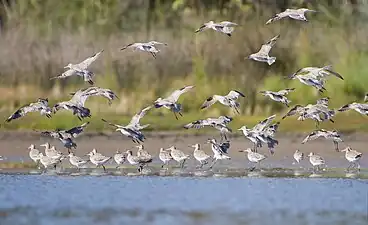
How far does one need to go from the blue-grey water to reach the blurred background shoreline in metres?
5.60

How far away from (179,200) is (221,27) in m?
6.33

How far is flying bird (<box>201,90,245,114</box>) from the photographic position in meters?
18.5

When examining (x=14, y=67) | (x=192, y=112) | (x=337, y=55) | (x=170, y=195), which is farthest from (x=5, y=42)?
(x=170, y=195)

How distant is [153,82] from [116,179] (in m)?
6.28

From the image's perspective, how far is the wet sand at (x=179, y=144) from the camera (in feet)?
58.1

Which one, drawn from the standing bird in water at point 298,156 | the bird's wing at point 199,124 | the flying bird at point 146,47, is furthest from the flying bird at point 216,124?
the standing bird in water at point 298,156

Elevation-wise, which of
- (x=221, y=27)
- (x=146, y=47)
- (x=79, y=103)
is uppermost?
(x=221, y=27)

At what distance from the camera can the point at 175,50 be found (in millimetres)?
21922

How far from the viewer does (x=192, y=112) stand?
813 inches

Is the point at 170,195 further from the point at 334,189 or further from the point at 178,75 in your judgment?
the point at 178,75

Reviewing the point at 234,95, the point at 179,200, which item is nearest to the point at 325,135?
the point at 234,95

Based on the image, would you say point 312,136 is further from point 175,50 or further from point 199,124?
point 175,50

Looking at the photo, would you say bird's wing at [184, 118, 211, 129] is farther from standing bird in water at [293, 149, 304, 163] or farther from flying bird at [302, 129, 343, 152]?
standing bird in water at [293, 149, 304, 163]

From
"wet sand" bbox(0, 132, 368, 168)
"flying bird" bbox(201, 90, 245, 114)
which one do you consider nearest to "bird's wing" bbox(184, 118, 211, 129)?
"wet sand" bbox(0, 132, 368, 168)
